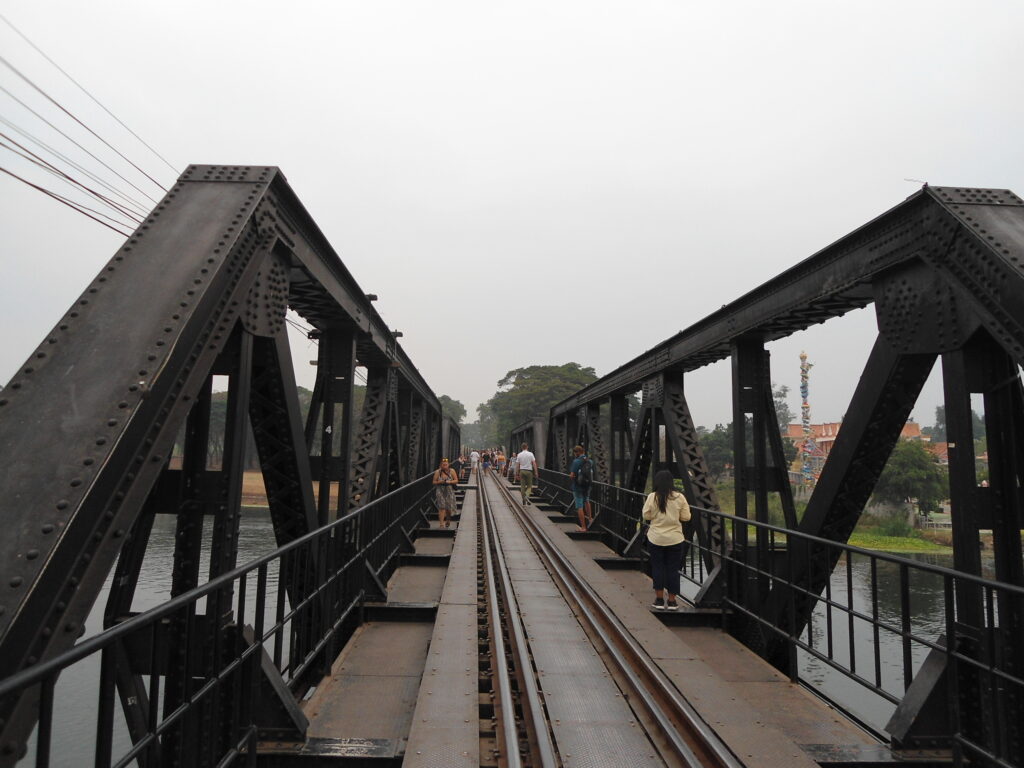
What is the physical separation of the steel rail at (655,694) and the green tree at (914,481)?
119ft

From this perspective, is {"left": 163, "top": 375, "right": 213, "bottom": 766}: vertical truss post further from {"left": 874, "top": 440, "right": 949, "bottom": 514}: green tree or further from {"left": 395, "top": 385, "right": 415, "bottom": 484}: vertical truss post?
{"left": 874, "top": 440, "right": 949, "bottom": 514}: green tree

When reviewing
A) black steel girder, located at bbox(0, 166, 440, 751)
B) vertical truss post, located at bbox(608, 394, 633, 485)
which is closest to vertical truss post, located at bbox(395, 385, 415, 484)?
vertical truss post, located at bbox(608, 394, 633, 485)

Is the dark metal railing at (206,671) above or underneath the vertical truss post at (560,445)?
underneath

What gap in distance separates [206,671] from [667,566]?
509cm

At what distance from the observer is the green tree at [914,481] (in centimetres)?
3784

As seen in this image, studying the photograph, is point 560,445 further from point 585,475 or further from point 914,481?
point 914,481

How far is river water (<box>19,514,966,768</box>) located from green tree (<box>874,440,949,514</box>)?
12218mm

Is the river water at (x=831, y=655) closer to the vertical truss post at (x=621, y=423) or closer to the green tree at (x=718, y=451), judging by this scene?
the vertical truss post at (x=621, y=423)

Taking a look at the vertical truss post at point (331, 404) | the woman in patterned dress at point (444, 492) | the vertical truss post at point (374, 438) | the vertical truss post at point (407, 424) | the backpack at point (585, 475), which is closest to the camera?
the vertical truss post at point (331, 404)

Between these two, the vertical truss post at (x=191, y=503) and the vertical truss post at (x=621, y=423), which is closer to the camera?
the vertical truss post at (x=191, y=503)

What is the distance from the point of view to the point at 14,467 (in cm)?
269

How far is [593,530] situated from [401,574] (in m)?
5.58

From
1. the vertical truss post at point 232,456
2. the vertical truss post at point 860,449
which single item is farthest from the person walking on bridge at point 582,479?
the vertical truss post at point 232,456

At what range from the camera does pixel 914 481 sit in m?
37.8
